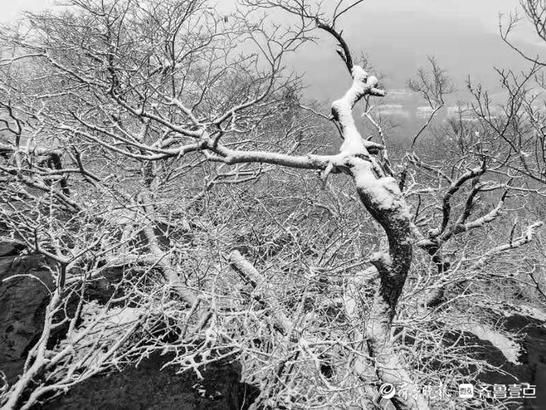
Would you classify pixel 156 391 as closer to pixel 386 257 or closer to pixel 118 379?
pixel 118 379

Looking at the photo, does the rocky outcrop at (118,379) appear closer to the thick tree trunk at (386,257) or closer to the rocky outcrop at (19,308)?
the rocky outcrop at (19,308)

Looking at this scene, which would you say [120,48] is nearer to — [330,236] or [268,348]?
[330,236]

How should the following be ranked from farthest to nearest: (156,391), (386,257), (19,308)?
1. (19,308)
2. (156,391)
3. (386,257)

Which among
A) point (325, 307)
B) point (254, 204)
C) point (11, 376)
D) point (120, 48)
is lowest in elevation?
point (11, 376)

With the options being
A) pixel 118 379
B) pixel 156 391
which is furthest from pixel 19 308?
pixel 156 391

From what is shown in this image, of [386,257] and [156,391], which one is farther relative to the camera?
[156,391]

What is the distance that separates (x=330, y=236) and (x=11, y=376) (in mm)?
6021

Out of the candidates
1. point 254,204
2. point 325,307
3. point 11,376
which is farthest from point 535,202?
point 11,376

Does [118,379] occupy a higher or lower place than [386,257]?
lower

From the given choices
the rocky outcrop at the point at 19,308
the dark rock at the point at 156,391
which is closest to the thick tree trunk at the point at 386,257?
the dark rock at the point at 156,391

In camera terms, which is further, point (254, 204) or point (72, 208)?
point (254, 204)

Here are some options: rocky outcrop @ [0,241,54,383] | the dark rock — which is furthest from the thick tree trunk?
rocky outcrop @ [0,241,54,383]

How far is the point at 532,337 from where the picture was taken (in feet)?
43.9

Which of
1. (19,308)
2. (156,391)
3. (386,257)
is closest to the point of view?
(386,257)
